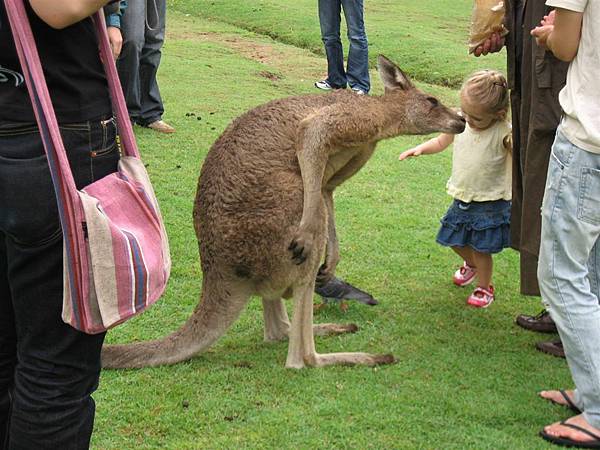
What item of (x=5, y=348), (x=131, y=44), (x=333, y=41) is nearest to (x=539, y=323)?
(x=5, y=348)

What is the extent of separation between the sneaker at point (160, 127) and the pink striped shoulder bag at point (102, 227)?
14.9ft

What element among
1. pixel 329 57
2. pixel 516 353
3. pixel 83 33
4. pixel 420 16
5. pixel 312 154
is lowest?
pixel 420 16

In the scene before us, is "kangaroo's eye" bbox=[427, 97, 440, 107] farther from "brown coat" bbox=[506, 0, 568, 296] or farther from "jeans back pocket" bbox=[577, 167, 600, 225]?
"jeans back pocket" bbox=[577, 167, 600, 225]

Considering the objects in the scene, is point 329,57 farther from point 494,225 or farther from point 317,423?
point 317,423

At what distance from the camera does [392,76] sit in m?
3.57

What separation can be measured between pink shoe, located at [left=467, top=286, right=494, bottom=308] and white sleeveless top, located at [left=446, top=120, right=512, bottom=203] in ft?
1.44

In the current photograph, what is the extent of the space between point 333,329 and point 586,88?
1.60 metres

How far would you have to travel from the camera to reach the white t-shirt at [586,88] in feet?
8.42

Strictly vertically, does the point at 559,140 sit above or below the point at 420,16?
above

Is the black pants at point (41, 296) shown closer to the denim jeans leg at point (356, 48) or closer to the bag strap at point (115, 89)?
the bag strap at point (115, 89)

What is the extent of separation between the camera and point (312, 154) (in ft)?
10.8

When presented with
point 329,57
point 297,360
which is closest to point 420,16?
point 329,57

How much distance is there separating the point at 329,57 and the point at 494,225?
4.77 meters

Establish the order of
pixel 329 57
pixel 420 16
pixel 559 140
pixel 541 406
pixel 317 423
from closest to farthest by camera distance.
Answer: pixel 559 140, pixel 317 423, pixel 541 406, pixel 329 57, pixel 420 16
